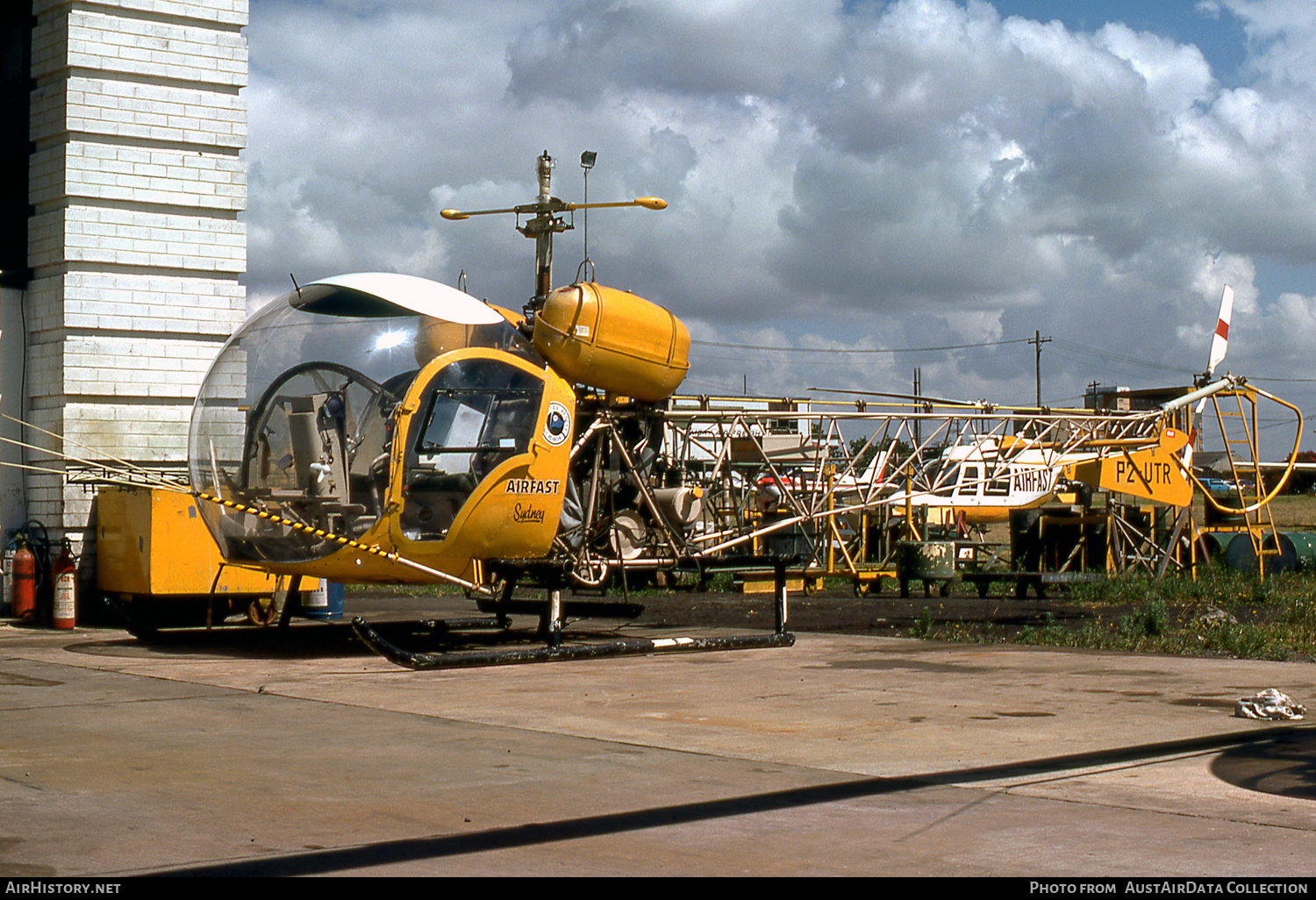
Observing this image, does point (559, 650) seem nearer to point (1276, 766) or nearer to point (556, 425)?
point (556, 425)

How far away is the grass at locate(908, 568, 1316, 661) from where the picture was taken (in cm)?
1298

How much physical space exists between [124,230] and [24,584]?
4650 millimetres

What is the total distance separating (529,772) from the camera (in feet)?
22.7

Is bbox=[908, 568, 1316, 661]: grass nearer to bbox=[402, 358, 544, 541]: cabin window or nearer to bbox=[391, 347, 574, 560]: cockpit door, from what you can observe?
bbox=[391, 347, 574, 560]: cockpit door

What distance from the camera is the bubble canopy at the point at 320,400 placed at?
1148 centimetres

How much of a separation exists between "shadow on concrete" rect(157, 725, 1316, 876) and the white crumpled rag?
496 mm

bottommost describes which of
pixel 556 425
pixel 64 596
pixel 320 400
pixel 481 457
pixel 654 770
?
pixel 654 770

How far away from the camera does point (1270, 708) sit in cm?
842

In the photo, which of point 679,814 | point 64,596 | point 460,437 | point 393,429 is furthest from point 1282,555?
point 679,814

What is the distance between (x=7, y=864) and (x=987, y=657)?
30.2 ft

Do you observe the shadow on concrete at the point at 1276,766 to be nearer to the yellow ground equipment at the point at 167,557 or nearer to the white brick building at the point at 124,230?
the yellow ground equipment at the point at 167,557

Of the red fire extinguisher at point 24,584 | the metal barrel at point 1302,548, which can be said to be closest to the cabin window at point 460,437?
the red fire extinguisher at point 24,584

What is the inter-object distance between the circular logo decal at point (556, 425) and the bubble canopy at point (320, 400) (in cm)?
51
